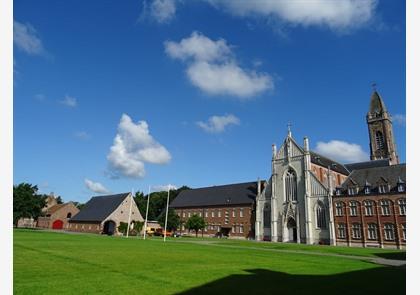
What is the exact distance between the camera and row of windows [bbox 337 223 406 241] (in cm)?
5226

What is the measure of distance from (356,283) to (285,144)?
5885 cm

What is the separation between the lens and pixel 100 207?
85.8 m

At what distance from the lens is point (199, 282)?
1205 centimetres

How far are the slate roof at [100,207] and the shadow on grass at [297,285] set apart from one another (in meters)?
70.6

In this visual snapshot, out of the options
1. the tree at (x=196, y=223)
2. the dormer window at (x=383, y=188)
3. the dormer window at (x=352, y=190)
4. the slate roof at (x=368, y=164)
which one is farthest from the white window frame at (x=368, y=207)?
the tree at (x=196, y=223)

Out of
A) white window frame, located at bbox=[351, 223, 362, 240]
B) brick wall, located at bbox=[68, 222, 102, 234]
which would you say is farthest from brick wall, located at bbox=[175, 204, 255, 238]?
white window frame, located at bbox=[351, 223, 362, 240]

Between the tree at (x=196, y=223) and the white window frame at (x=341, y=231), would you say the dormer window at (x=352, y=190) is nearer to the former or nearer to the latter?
the white window frame at (x=341, y=231)

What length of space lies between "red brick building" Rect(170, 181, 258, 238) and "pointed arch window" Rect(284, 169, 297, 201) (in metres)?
10.7

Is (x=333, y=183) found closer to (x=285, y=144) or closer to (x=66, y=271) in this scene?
(x=285, y=144)

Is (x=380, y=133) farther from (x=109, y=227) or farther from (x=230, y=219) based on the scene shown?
(x=109, y=227)

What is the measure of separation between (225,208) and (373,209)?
35810 millimetres

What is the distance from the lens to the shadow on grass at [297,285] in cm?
1103

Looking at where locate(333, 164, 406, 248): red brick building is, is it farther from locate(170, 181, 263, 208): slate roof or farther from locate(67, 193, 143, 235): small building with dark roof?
locate(67, 193, 143, 235): small building with dark roof

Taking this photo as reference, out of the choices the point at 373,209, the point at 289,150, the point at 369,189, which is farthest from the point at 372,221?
the point at 289,150
